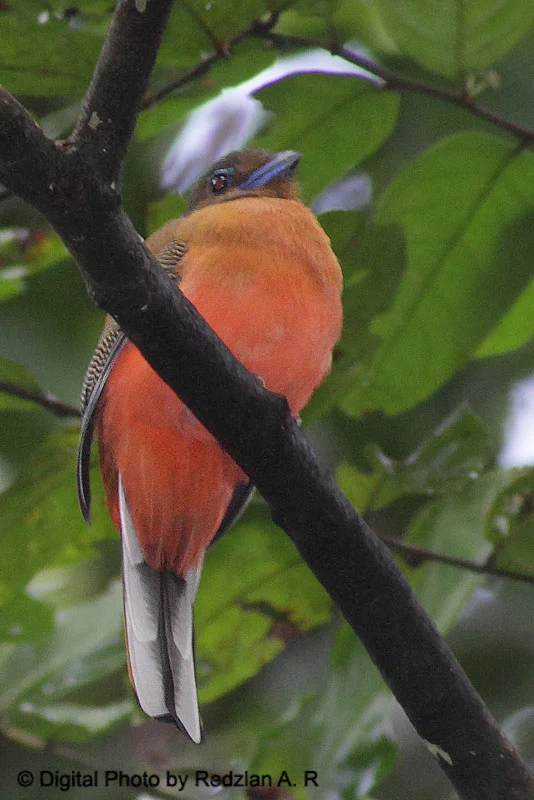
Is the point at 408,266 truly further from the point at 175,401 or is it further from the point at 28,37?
the point at 28,37

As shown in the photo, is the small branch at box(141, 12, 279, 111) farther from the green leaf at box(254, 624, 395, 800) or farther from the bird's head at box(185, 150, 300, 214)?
the green leaf at box(254, 624, 395, 800)

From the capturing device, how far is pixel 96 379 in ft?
9.77

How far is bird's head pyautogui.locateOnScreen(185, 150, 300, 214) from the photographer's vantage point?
3.54 m

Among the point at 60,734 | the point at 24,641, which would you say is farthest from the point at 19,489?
the point at 60,734

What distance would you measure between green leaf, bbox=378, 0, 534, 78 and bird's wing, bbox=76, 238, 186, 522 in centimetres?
77

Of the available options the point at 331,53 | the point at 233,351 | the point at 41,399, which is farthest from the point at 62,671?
the point at 331,53

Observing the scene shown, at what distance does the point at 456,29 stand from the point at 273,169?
63 cm

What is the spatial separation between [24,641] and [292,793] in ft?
2.85

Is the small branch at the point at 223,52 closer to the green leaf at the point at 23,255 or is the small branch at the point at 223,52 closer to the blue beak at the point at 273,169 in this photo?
the blue beak at the point at 273,169

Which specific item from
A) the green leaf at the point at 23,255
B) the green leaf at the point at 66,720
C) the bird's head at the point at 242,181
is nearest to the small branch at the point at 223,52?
the bird's head at the point at 242,181

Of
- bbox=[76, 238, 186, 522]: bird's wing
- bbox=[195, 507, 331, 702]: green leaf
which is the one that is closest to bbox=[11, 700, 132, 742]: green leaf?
bbox=[195, 507, 331, 702]: green leaf

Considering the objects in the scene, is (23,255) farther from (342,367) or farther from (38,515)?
(342,367)

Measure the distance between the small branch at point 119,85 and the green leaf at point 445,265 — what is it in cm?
138

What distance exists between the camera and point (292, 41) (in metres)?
2.96
